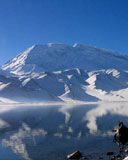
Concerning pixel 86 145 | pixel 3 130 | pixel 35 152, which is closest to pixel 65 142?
pixel 86 145

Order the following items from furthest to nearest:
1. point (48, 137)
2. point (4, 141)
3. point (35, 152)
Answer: point (48, 137), point (4, 141), point (35, 152)

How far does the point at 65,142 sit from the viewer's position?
66250 millimetres

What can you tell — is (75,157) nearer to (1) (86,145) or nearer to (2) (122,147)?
(2) (122,147)

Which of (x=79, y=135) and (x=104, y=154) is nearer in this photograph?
(x=104, y=154)

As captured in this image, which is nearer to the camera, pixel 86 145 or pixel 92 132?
pixel 86 145

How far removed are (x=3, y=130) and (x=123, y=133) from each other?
4534 centimetres

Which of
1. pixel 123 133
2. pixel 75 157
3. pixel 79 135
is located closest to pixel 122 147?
pixel 123 133

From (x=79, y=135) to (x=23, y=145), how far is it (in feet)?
52.5

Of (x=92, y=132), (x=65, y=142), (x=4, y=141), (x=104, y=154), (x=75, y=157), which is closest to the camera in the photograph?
(x=75, y=157)

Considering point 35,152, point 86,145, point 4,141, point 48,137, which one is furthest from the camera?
point 48,137

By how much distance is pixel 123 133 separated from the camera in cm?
5256

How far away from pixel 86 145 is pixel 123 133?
1099 centimetres

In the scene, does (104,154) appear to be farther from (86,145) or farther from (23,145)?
(23,145)

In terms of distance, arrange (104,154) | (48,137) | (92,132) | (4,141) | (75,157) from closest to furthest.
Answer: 1. (75,157)
2. (104,154)
3. (4,141)
4. (48,137)
5. (92,132)
